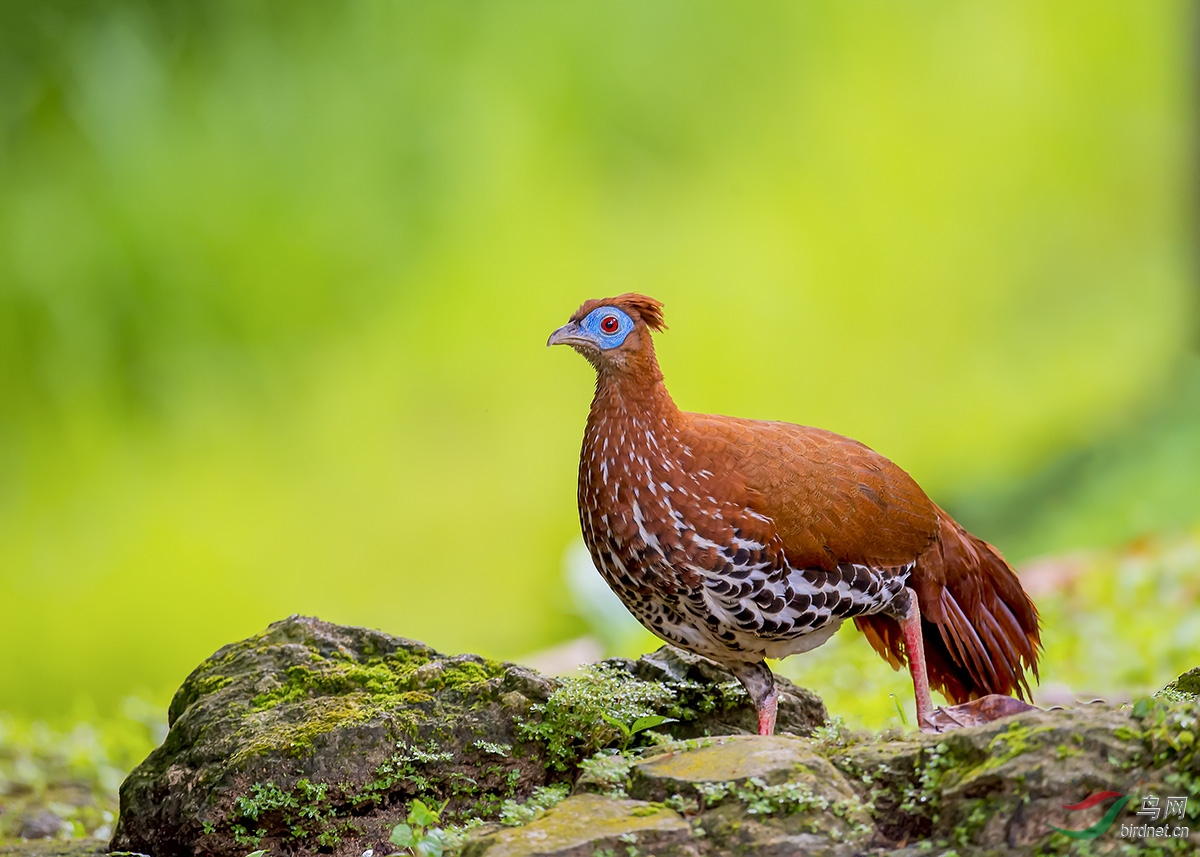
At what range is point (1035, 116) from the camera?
738 centimetres

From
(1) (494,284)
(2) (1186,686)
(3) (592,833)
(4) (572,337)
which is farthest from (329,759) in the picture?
(1) (494,284)

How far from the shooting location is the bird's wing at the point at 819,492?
10.7ft

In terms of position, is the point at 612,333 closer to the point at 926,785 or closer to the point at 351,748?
the point at 351,748

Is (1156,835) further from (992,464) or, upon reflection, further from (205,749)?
(992,464)

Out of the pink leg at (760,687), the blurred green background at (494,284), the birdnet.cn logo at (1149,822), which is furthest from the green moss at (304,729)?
the blurred green background at (494,284)

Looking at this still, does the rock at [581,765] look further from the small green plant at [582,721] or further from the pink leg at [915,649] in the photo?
the pink leg at [915,649]

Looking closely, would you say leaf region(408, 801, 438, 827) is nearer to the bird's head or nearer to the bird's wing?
the bird's wing

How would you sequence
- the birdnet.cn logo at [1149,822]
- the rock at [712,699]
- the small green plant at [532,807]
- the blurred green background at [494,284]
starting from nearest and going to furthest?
the birdnet.cn logo at [1149,822]
the small green plant at [532,807]
the rock at [712,699]
the blurred green background at [494,284]

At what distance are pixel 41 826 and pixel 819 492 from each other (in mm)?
3058

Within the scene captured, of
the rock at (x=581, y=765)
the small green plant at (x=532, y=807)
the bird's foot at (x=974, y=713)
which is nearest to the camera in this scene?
the rock at (x=581, y=765)

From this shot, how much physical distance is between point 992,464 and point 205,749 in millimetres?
5328

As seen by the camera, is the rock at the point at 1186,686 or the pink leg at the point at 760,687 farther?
the pink leg at the point at 760,687

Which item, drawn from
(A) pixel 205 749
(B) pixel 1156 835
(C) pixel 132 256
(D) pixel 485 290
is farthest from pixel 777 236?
(B) pixel 1156 835

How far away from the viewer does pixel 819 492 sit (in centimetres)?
333
